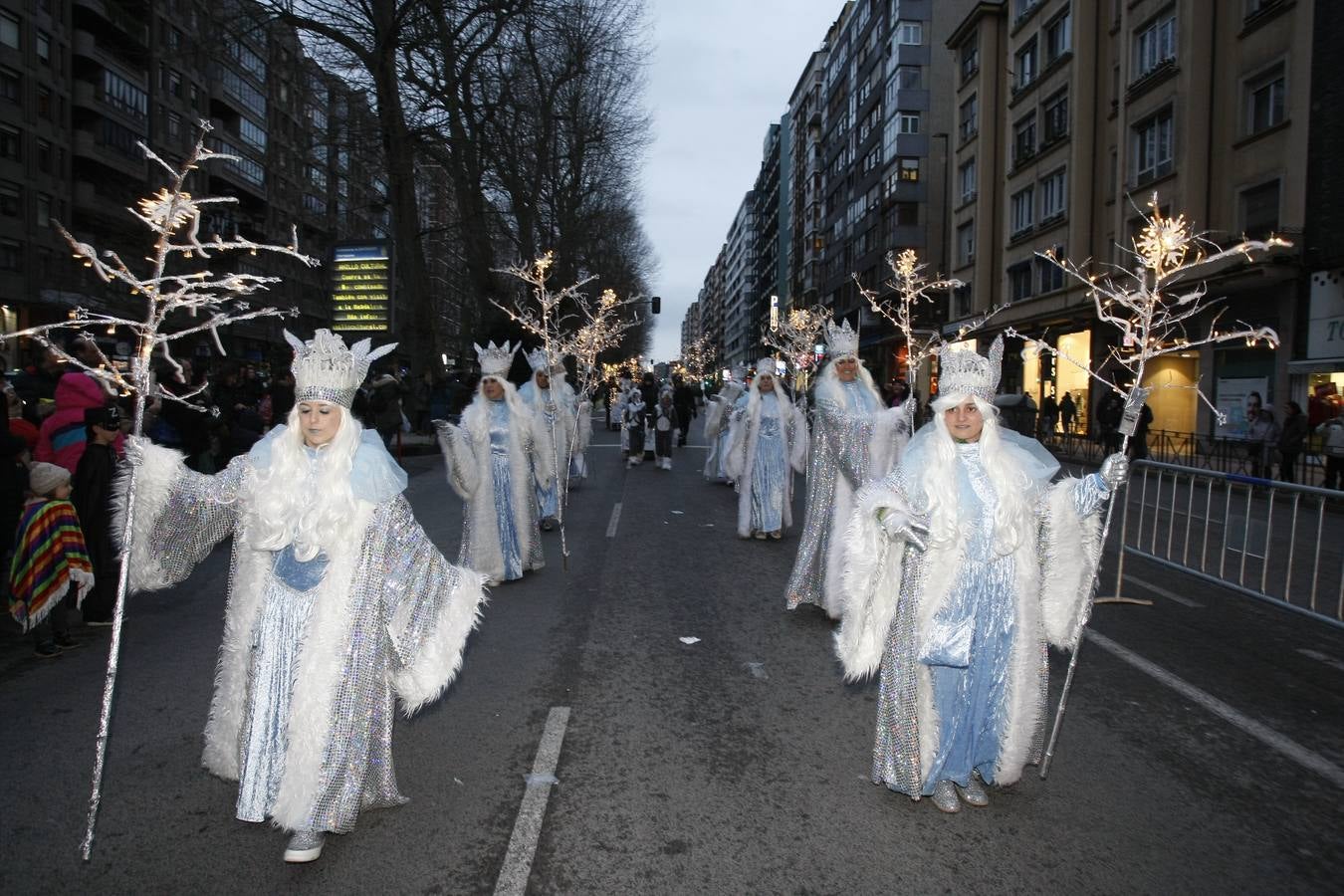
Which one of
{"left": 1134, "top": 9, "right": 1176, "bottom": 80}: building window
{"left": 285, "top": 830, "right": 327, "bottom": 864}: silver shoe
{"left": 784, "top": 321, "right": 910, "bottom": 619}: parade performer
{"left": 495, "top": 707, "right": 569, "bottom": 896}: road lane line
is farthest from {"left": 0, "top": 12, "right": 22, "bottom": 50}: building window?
{"left": 285, "top": 830, "right": 327, "bottom": 864}: silver shoe

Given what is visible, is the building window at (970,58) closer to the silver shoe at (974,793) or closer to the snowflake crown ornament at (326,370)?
the silver shoe at (974,793)

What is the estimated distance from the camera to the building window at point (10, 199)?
33531 mm

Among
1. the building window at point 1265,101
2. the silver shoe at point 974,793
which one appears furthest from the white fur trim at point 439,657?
the building window at point 1265,101

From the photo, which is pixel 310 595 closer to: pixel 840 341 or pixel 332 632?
pixel 332 632

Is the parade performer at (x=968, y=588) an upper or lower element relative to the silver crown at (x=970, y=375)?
lower

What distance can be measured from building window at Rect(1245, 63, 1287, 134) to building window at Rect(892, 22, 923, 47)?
111 ft

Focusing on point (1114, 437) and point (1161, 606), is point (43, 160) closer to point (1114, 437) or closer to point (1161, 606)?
point (1114, 437)

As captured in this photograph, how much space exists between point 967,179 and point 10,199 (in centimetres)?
3715

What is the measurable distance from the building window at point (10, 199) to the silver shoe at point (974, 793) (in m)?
40.0

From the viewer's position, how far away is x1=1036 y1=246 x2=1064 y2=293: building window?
3142cm

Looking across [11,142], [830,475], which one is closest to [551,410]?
[830,475]

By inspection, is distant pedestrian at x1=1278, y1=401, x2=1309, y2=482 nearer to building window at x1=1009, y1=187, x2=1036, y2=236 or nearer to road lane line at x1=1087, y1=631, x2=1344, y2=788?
road lane line at x1=1087, y1=631, x2=1344, y2=788

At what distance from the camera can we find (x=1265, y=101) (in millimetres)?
21984

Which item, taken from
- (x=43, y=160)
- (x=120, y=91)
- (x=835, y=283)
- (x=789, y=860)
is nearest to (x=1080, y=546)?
(x=789, y=860)
